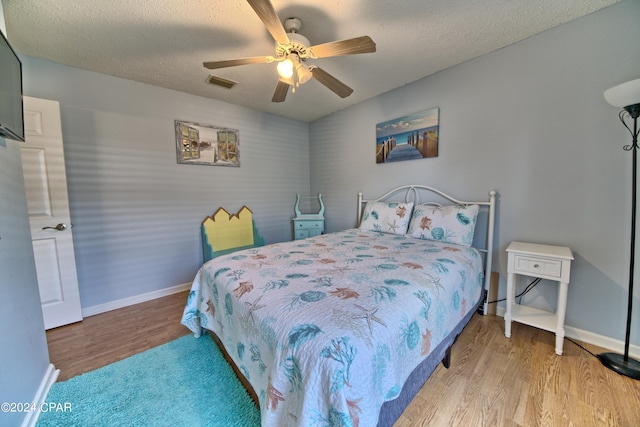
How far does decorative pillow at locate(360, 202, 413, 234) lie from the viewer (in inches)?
101

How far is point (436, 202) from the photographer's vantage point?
8.40 feet

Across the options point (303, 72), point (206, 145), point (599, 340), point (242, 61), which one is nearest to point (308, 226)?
point (206, 145)

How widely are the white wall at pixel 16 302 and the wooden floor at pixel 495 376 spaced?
1.18 feet

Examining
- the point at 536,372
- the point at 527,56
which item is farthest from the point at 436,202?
the point at 536,372

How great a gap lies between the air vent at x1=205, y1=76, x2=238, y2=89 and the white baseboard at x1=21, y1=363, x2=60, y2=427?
107 inches

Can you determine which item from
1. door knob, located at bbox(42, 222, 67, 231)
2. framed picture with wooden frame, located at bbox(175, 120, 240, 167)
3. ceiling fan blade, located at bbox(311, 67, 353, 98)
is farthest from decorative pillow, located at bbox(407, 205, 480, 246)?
door knob, located at bbox(42, 222, 67, 231)

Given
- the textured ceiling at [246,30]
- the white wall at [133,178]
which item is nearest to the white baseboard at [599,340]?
the textured ceiling at [246,30]

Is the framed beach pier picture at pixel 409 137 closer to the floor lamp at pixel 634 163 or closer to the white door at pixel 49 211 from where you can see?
the floor lamp at pixel 634 163

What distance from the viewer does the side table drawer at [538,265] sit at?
163 centimetres

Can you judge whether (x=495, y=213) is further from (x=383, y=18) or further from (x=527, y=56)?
(x=383, y=18)

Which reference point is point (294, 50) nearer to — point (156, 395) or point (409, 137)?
point (409, 137)

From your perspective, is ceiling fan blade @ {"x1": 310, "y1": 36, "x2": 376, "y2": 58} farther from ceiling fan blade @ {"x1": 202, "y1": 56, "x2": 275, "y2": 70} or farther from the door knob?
the door knob

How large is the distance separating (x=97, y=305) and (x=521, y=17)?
455 cm

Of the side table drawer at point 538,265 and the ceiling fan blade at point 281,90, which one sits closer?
the side table drawer at point 538,265
